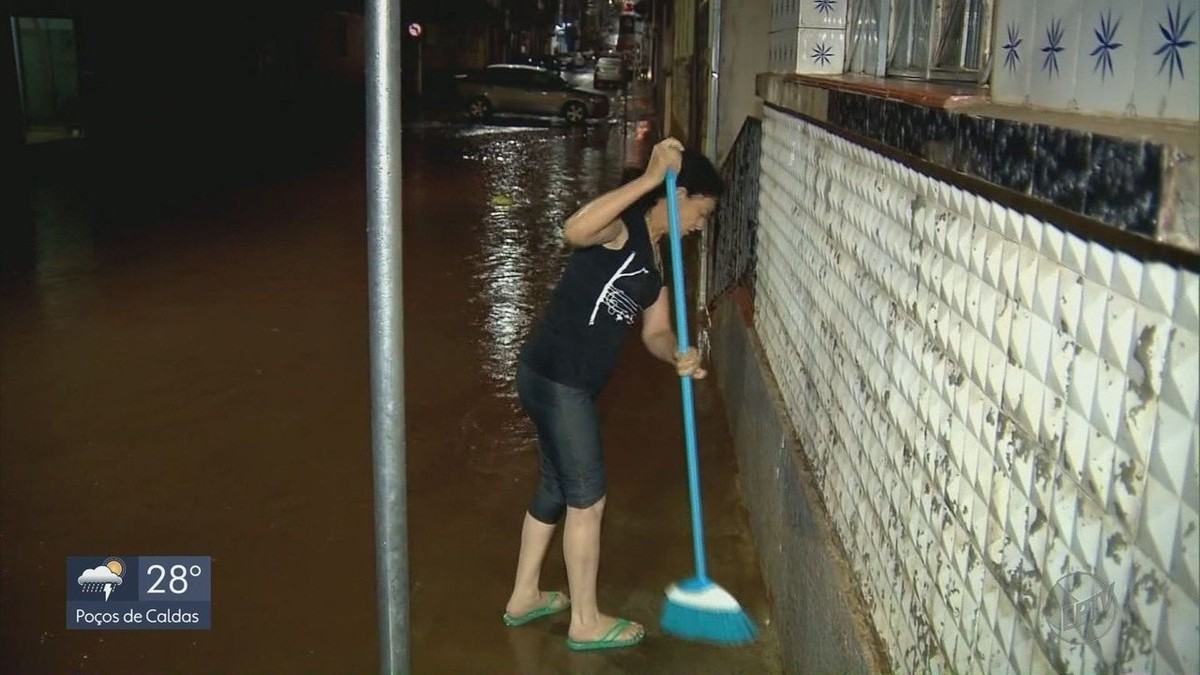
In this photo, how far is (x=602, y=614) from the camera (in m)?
3.92

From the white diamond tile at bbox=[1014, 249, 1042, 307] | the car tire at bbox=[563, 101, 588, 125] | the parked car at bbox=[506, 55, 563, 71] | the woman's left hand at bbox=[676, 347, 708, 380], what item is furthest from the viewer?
the parked car at bbox=[506, 55, 563, 71]

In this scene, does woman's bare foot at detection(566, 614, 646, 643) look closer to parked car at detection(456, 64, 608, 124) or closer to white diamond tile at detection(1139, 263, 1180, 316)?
white diamond tile at detection(1139, 263, 1180, 316)

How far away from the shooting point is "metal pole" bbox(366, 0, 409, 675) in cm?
210

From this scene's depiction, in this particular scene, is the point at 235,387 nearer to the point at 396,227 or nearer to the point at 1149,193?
the point at 396,227

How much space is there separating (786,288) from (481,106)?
2532 cm

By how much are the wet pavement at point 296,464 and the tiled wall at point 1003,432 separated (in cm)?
143

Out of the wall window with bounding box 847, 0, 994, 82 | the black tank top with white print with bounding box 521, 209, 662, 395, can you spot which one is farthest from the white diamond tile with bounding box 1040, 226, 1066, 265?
the black tank top with white print with bounding box 521, 209, 662, 395

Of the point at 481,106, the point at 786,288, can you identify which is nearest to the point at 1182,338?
the point at 786,288

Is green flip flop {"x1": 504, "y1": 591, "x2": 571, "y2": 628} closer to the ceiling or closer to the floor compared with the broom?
closer to the floor

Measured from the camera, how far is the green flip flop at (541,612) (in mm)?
3969

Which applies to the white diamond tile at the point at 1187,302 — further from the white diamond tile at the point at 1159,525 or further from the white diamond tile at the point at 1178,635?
the white diamond tile at the point at 1178,635

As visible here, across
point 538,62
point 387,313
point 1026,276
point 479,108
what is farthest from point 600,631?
point 538,62

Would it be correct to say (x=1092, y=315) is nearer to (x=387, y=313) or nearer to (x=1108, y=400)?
(x=1108, y=400)
